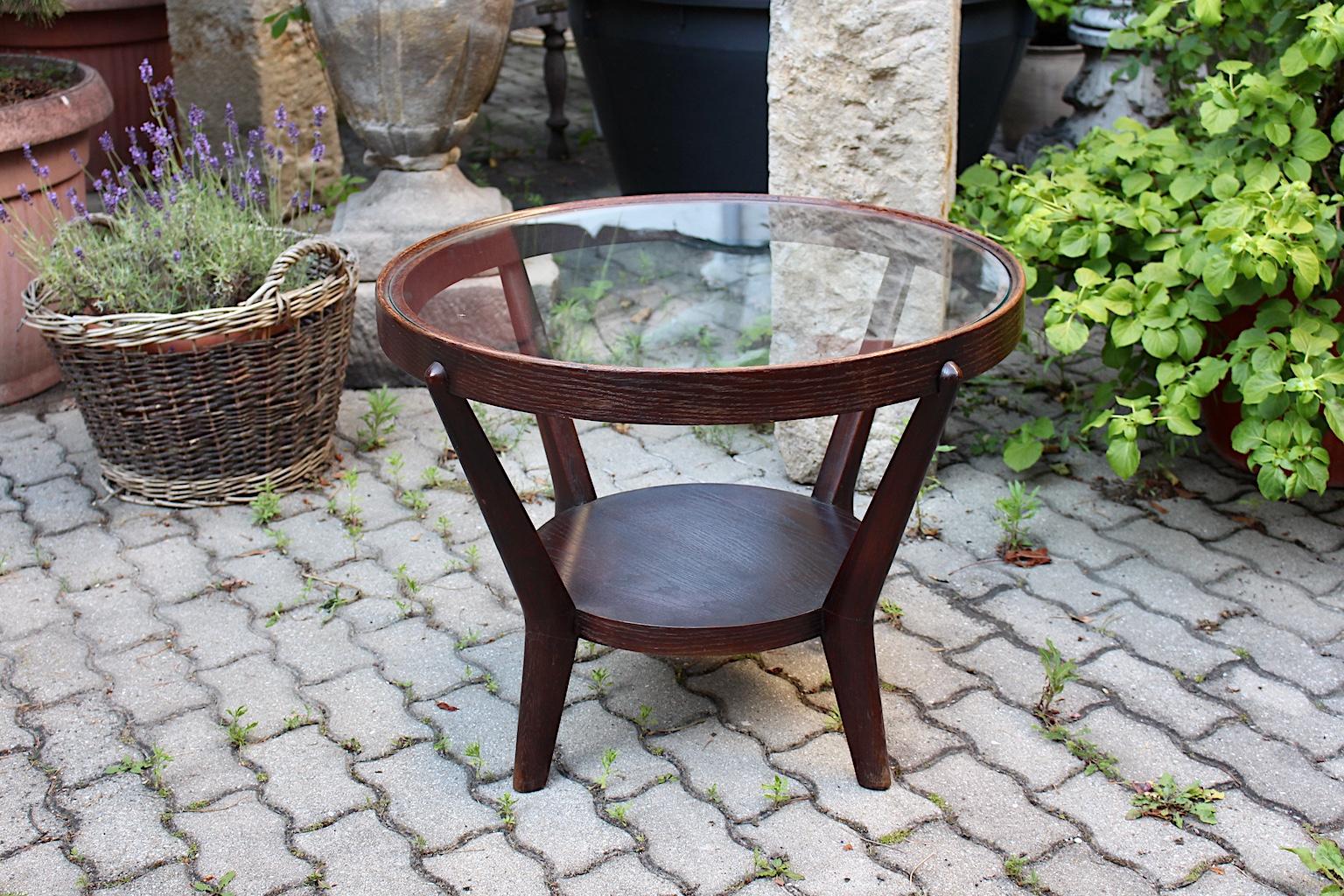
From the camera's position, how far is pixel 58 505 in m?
3.20

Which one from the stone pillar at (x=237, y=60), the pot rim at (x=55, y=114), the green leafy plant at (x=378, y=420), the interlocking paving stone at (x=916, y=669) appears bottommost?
the green leafy plant at (x=378, y=420)

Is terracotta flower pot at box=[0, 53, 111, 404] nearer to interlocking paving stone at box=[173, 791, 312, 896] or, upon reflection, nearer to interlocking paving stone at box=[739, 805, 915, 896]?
interlocking paving stone at box=[173, 791, 312, 896]

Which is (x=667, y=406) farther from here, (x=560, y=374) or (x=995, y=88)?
(x=995, y=88)

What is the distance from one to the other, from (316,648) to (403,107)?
162cm

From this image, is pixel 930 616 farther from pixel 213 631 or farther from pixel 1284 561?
pixel 213 631

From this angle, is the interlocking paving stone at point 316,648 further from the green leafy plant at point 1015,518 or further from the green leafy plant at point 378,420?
the green leafy plant at point 1015,518

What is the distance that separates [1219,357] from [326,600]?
1981 mm

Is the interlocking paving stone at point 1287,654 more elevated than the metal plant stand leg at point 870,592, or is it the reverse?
the metal plant stand leg at point 870,592

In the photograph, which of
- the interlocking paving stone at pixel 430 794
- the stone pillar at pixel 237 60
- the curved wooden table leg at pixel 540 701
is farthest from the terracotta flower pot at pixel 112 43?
the curved wooden table leg at pixel 540 701

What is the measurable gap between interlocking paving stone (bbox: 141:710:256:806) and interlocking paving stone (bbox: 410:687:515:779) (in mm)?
322

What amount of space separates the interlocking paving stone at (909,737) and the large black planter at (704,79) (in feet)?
7.06

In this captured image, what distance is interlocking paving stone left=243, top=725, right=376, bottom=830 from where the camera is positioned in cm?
223

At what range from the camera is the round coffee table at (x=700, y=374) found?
1.90m

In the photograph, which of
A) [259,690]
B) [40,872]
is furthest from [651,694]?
[40,872]
